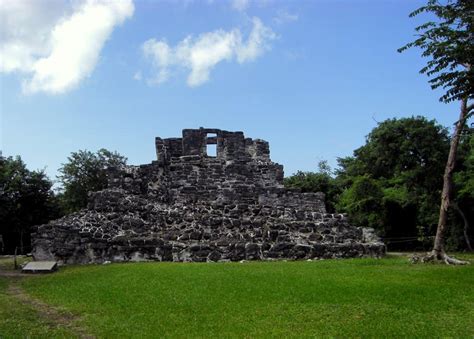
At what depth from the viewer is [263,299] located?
8.41m

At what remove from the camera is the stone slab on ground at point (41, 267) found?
508 inches

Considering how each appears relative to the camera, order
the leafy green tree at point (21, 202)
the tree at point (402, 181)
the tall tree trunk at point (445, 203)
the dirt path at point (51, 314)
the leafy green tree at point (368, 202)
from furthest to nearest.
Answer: the leafy green tree at point (21, 202), the leafy green tree at point (368, 202), the tree at point (402, 181), the tall tree trunk at point (445, 203), the dirt path at point (51, 314)

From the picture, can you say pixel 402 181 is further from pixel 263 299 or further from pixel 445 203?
pixel 263 299

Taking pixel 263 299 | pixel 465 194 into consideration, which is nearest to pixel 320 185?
pixel 465 194

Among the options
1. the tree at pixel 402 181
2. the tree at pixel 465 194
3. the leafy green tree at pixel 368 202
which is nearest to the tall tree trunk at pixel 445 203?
the tree at pixel 465 194

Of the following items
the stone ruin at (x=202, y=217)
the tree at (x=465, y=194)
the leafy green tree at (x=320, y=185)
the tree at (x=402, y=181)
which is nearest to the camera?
the stone ruin at (x=202, y=217)

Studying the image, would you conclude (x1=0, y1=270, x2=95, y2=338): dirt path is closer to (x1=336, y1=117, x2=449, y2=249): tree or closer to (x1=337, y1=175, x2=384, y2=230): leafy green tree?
(x1=336, y1=117, x2=449, y2=249): tree

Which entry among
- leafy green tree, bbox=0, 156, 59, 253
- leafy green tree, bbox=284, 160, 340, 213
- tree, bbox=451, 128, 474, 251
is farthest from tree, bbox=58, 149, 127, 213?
tree, bbox=451, 128, 474, 251

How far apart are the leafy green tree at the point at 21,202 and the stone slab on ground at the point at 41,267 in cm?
1599

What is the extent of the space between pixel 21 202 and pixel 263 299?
24.8 metres

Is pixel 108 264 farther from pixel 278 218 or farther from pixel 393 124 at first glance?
pixel 393 124

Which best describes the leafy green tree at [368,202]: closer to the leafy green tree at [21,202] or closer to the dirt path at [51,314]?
the leafy green tree at [21,202]

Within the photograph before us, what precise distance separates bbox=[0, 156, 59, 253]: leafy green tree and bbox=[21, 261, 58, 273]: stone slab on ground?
630 inches

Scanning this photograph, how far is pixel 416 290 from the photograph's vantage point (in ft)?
29.8
